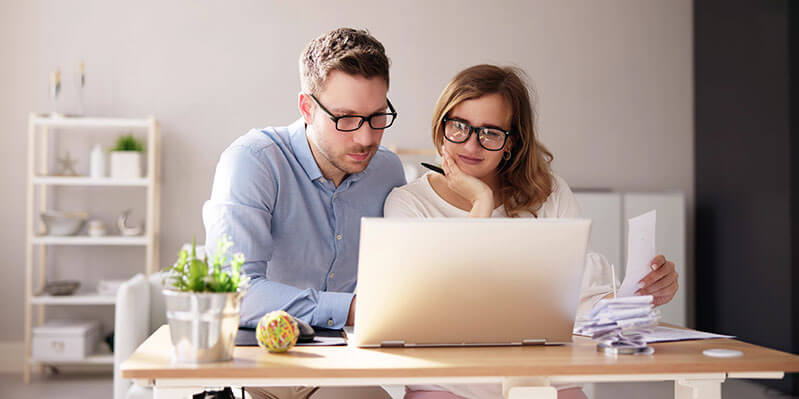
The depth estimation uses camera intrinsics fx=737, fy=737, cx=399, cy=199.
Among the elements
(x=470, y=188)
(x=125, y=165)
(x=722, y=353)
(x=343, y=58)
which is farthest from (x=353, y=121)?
(x=125, y=165)

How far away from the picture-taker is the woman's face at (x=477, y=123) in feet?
6.35

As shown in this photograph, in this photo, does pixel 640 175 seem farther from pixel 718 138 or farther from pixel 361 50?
pixel 361 50

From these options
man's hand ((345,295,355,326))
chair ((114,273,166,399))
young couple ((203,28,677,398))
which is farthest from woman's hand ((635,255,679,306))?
chair ((114,273,166,399))

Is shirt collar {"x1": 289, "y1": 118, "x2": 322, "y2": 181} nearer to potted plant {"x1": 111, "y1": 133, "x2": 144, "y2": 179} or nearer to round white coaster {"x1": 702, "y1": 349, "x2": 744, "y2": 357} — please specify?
round white coaster {"x1": 702, "y1": 349, "x2": 744, "y2": 357}

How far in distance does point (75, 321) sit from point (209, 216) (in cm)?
344

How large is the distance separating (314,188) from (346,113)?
0.84 ft

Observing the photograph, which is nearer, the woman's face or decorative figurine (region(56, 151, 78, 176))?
the woman's face

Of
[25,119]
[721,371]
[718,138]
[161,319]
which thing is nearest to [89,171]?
[25,119]

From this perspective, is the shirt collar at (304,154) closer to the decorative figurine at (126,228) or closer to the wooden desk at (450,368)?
the wooden desk at (450,368)

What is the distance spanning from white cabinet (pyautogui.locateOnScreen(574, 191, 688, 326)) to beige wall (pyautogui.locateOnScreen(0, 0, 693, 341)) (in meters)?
0.50

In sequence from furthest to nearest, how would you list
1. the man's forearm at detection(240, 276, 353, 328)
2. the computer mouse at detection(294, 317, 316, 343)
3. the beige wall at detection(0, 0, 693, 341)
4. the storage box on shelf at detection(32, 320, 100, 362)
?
the beige wall at detection(0, 0, 693, 341)
the storage box on shelf at detection(32, 320, 100, 362)
the man's forearm at detection(240, 276, 353, 328)
the computer mouse at detection(294, 317, 316, 343)

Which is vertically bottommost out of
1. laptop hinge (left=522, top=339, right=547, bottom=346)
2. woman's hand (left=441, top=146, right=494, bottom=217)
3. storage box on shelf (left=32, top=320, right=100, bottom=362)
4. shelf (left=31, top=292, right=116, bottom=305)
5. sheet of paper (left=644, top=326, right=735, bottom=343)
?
storage box on shelf (left=32, top=320, right=100, bottom=362)

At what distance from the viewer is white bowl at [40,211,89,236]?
14.3 feet

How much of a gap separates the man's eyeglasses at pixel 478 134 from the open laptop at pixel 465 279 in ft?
2.51
